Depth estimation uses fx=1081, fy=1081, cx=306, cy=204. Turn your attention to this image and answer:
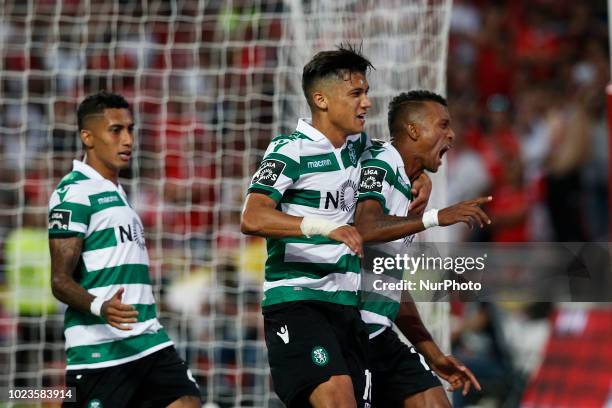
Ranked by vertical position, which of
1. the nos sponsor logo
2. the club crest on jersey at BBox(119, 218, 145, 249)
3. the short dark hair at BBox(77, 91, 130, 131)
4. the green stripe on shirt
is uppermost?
the short dark hair at BBox(77, 91, 130, 131)

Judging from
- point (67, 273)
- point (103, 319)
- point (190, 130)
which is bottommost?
point (103, 319)

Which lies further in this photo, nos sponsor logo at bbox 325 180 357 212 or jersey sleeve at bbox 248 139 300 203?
nos sponsor logo at bbox 325 180 357 212

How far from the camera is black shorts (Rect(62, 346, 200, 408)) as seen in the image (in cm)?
551

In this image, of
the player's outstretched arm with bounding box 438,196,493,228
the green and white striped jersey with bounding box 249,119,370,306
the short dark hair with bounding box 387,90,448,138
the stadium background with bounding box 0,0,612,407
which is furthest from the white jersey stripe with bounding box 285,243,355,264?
the stadium background with bounding box 0,0,612,407

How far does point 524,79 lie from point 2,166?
18.9 ft

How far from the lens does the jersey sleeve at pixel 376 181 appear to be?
4.85 metres

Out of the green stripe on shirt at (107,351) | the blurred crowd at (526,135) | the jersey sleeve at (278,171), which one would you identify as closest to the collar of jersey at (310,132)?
the jersey sleeve at (278,171)

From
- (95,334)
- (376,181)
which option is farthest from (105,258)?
(376,181)

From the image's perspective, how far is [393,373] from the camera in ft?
16.9

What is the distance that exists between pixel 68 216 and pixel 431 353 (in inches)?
76.9

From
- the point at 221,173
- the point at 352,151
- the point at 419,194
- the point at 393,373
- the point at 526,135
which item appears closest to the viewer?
→ the point at 352,151

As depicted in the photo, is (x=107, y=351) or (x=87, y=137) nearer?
(x=107, y=351)

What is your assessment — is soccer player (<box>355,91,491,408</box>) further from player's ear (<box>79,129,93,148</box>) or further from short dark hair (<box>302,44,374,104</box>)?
player's ear (<box>79,129,93,148</box>)

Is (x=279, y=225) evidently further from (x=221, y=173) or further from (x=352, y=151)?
(x=221, y=173)
